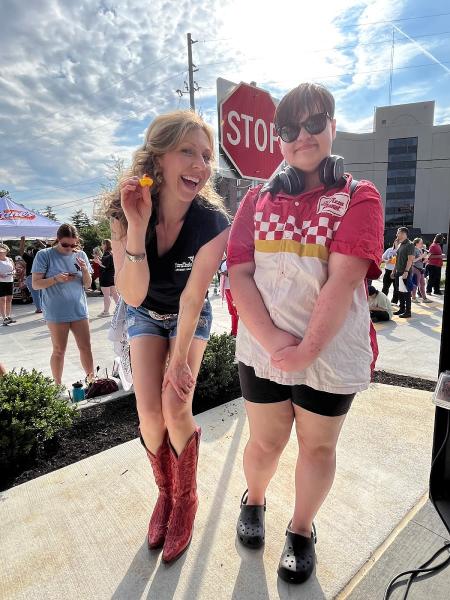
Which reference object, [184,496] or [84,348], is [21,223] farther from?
[184,496]

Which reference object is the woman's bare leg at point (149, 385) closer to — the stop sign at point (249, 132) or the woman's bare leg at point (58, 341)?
the stop sign at point (249, 132)

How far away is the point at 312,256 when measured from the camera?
133 cm

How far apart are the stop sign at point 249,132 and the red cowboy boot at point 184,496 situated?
2158mm

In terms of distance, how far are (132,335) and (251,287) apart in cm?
72

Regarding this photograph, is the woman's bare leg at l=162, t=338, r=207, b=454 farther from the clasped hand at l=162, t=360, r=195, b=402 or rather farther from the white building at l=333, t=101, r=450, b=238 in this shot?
the white building at l=333, t=101, r=450, b=238

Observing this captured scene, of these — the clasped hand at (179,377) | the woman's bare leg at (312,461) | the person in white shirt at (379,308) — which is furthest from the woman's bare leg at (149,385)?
the person in white shirt at (379,308)

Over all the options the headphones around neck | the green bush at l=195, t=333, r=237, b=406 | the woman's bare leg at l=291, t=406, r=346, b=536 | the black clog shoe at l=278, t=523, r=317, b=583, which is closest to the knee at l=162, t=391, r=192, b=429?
the woman's bare leg at l=291, t=406, r=346, b=536

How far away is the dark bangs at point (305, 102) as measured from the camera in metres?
1.36

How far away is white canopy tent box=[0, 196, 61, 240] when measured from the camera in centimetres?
1042

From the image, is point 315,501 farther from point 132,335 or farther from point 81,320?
point 81,320

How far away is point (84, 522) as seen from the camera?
1890 millimetres

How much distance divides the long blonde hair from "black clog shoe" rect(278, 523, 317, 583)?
1554 mm

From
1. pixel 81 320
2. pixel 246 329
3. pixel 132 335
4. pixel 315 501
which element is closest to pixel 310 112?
pixel 246 329

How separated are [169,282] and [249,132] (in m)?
1.86
